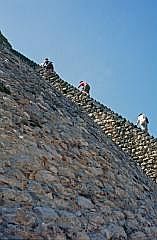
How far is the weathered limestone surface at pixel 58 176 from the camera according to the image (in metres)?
4.30

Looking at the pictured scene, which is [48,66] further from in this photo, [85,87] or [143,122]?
[143,122]

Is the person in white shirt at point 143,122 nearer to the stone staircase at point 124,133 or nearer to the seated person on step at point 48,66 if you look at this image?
the stone staircase at point 124,133

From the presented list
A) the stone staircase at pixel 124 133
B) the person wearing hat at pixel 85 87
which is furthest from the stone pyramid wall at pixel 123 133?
the person wearing hat at pixel 85 87

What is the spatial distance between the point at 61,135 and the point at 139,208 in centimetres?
146

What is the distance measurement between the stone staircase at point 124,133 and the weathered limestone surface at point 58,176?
5259 mm

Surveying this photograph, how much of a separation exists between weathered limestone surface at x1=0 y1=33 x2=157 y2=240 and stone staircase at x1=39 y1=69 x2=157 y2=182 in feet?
17.3

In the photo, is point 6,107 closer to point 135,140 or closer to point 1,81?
point 1,81

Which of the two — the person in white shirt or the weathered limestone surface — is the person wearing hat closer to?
the person in white shirt

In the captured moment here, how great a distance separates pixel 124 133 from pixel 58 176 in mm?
9271

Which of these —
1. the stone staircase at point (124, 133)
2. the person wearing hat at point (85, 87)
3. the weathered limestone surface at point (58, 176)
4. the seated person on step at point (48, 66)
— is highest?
the seated person on step at point (48, 66)

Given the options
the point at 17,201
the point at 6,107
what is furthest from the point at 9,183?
the point at 6,107

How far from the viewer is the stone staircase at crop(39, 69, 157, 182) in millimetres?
12961

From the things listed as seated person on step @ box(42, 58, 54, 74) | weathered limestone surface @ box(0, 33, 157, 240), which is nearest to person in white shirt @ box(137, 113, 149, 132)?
seated person on step @ box(42, 58, 54, 74)

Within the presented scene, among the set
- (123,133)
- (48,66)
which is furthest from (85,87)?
(123,133)
